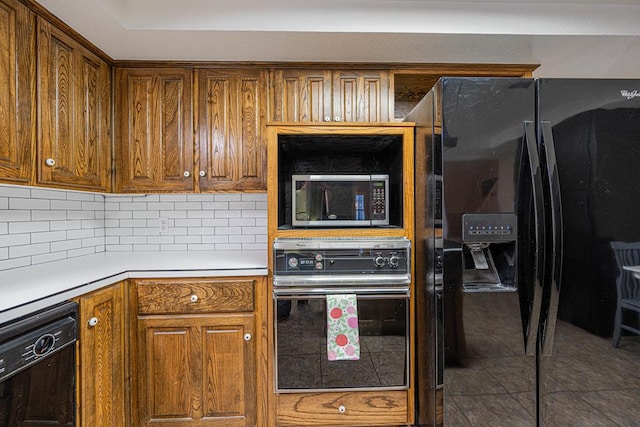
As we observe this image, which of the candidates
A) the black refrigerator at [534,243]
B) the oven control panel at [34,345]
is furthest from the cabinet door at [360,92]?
the oven control panel at [34,345]

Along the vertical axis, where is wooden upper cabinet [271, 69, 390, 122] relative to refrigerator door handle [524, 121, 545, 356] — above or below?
above

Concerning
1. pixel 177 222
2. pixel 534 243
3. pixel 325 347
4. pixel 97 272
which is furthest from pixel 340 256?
pixel 177 222

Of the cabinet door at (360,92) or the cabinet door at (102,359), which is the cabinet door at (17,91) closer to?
the cabinet door at (102,359)

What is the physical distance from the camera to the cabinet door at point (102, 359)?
1.34m

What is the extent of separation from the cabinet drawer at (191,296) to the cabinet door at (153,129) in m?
0.63

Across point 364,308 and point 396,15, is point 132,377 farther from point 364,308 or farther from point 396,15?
point 396,15

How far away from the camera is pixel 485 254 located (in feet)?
4.55

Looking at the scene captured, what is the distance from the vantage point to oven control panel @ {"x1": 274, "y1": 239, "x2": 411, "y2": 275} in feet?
5.21

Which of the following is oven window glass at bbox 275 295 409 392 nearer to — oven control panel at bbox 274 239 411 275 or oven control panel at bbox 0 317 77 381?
oven control panel at bbox 274 239 411 275

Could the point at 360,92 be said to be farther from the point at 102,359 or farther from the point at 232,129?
the point at 102,359

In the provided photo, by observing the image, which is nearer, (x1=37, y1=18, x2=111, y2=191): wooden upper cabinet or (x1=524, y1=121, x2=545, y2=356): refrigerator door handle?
(x1=524, y1=121, x2=545, y2=356): refrigerator door handle

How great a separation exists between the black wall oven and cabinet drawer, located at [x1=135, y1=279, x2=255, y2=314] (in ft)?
0.72

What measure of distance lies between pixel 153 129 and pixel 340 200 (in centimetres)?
121

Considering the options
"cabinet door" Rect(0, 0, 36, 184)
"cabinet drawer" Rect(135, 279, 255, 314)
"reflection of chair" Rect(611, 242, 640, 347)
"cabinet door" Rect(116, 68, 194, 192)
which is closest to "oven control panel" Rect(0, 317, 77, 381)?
"cabinet drawer" Rect(135, 279, 255, 314)
